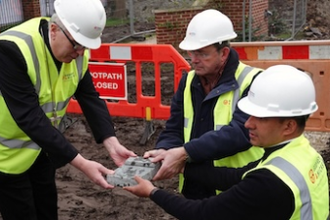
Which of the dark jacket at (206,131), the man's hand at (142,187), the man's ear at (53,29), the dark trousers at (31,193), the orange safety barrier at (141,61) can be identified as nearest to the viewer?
the man's hand at (142,187)

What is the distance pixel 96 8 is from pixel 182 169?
115cm

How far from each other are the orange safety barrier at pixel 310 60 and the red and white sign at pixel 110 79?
68.1 inches

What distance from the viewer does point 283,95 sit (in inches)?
98.3

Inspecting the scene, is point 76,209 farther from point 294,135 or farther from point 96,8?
point 294,135

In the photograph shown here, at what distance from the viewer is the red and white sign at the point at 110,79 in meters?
7.57

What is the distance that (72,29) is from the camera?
3379 mm

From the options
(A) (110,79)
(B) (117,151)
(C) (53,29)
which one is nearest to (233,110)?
(B) (117,151)

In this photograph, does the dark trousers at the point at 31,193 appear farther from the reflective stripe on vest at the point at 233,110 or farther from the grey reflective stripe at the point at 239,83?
the grey reflective stripe at the point at 239,83

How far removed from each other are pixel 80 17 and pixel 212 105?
0.98 m

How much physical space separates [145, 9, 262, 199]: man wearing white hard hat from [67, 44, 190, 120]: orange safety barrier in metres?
3.76

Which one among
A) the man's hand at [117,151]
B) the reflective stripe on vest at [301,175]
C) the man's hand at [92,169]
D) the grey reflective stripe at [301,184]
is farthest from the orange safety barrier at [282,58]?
the grey reflective stripe at [301,184]

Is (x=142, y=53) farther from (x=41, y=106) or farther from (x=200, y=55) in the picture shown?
(x=200, y=55)

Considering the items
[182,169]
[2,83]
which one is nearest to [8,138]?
[2,83]

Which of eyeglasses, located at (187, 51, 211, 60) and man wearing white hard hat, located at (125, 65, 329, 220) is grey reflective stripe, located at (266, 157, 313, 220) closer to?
man wearing white hard hat, located at (125, 65, 329, 220)
